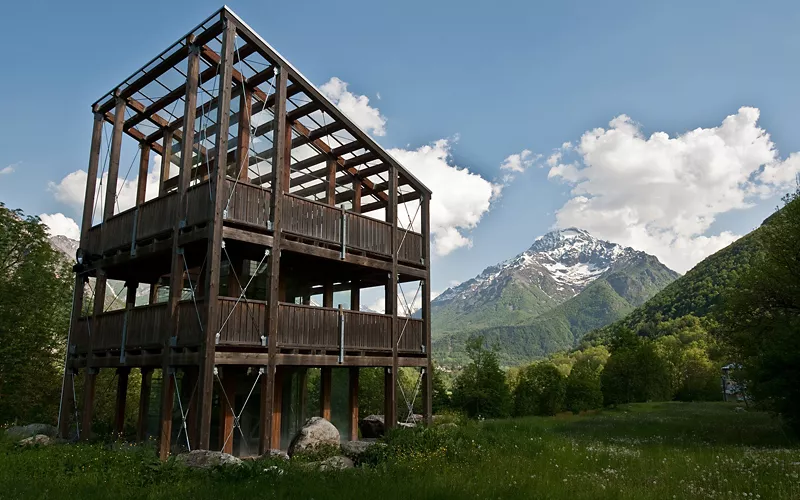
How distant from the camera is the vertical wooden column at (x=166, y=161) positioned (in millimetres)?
23141

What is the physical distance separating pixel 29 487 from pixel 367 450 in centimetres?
791

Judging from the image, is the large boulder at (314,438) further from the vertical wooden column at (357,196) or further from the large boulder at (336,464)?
the vertical wooden column at (357,196)

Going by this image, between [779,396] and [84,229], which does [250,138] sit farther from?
[779,396]

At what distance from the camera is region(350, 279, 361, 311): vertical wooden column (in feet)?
79.9

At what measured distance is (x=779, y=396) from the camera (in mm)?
19234

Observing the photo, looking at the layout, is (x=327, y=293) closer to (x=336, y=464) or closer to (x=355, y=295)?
(x=355, y=295)

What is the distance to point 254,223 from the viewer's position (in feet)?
58.3

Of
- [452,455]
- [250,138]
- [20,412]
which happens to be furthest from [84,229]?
[452,455]

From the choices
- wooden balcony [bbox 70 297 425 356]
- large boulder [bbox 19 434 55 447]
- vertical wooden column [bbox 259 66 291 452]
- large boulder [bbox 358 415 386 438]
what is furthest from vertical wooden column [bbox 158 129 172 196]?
large boulder [bbox 358 415 386 438]

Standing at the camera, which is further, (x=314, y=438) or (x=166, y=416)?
(x=314, y=438)

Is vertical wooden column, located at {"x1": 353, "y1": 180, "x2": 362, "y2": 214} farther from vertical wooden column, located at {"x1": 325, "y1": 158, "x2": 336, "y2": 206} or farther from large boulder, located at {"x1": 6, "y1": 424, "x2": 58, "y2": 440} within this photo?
large boulder, located at {"x1": 6, "y1": 424, "x2": 58, "y2": 440}

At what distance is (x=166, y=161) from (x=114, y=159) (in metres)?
1.91

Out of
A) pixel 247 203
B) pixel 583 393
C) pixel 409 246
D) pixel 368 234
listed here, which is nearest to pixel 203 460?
pixel 247 203

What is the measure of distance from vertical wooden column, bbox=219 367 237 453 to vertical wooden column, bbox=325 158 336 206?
8.24 m
